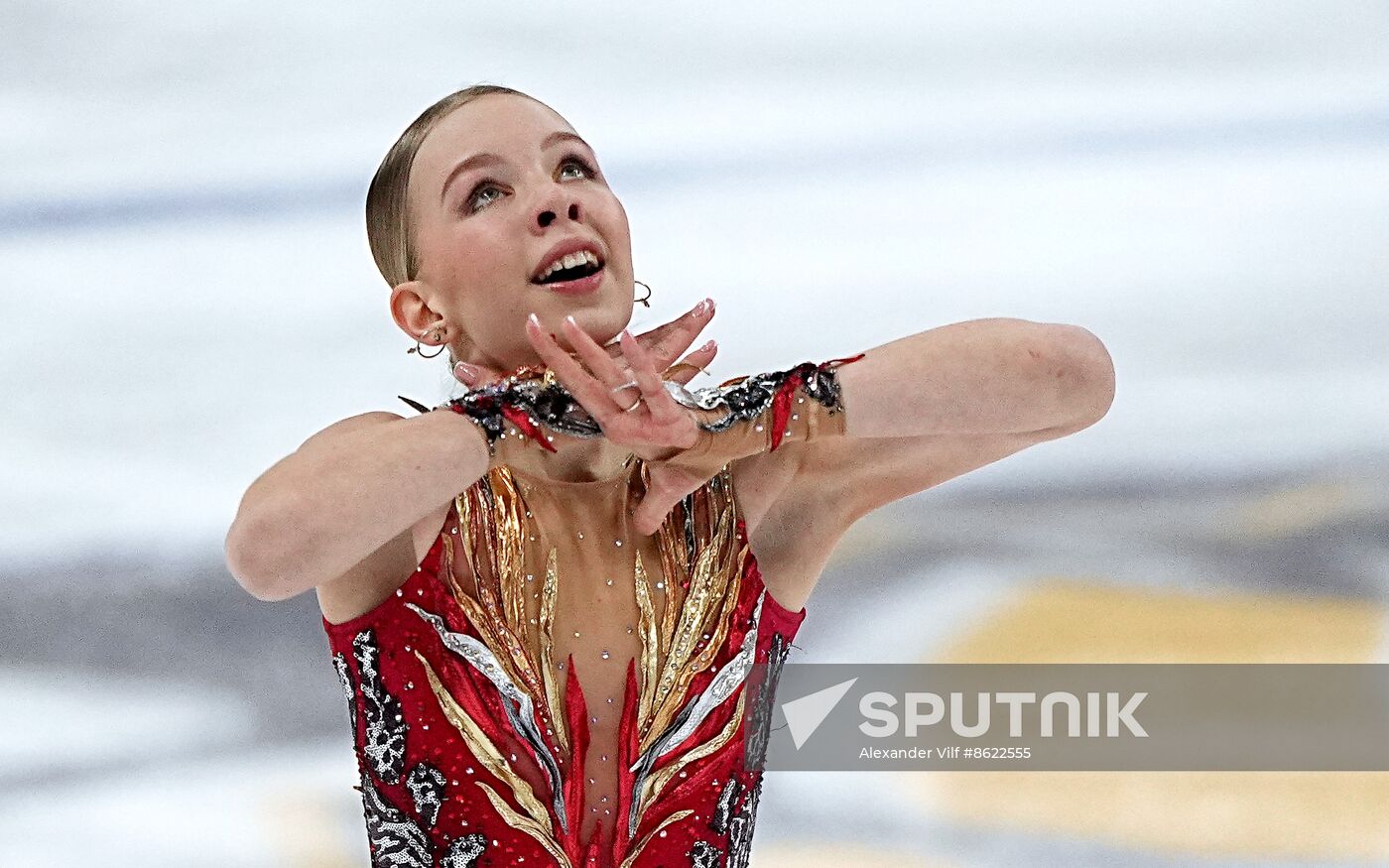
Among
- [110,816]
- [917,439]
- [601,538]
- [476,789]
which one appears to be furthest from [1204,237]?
[110,816]

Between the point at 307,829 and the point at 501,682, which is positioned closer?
the point at 501,682

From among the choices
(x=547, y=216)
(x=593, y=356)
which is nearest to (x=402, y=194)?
(x=547, y=216)

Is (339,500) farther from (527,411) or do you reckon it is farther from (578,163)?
(578,163)

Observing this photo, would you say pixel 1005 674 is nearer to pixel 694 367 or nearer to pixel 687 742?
pixel 687 742

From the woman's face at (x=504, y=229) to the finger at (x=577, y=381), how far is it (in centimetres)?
21

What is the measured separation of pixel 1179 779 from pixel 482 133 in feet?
6.13

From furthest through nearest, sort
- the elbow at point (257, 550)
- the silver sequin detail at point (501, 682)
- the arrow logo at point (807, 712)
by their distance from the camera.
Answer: the arrow logo at point (807, 712) < the silver sequin detail at point (501, 682) < the elbow at point (257, 550)

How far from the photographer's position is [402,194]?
7.52 feet

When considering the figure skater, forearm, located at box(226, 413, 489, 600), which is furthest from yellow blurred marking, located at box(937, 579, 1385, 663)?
forearm, located at box(226, 413, 489, 600)

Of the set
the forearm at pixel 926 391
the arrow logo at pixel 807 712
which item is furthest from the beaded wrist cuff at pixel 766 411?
the arrow logo at pixel 807 712

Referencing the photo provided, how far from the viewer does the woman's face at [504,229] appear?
2123 millimetres

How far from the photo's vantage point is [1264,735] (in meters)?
3.30

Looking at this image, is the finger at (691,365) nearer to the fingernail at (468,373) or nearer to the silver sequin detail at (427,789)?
the fingernail at (468,373)

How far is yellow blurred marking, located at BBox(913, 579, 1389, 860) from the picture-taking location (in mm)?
3186
